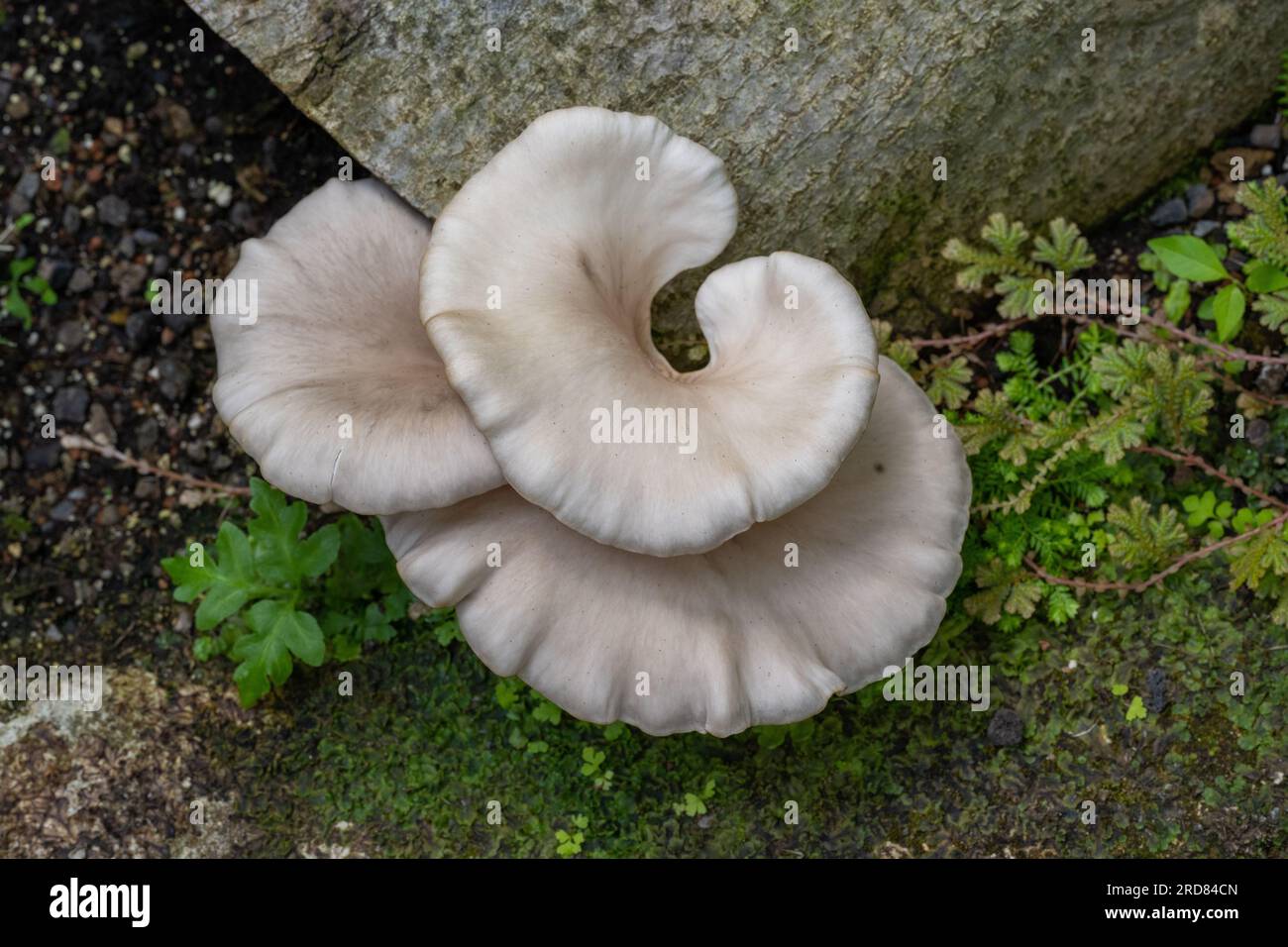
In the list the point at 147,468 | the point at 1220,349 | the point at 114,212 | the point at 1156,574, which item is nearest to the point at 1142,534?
Answer: the point at 1156,574

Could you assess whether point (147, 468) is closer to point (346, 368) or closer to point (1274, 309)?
point (346, 368)

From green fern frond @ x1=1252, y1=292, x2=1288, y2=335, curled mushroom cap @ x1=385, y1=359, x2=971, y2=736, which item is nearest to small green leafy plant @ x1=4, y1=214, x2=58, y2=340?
curled mushroom cap @ x1=385, y1=359, x2=971, y2=736

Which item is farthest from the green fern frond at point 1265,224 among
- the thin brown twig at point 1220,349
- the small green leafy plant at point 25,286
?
the small green leafy plant at point 25,286

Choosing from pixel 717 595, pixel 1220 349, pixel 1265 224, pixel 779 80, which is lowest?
pixel 717 595

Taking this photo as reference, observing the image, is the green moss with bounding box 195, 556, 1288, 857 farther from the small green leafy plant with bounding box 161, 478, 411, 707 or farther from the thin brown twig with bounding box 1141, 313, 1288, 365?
the thin brown twig with bounding box 1141, 313, 1288, 365

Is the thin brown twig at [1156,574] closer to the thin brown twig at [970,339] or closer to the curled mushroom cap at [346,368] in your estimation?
the thin brown twig at [970,339]

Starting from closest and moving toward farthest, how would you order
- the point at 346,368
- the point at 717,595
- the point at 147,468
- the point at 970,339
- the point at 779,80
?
1. the point at 717,595
2. the point at 346,368
3. the point at 779,80
4. the point at 970,339
5. the point at 147,468
